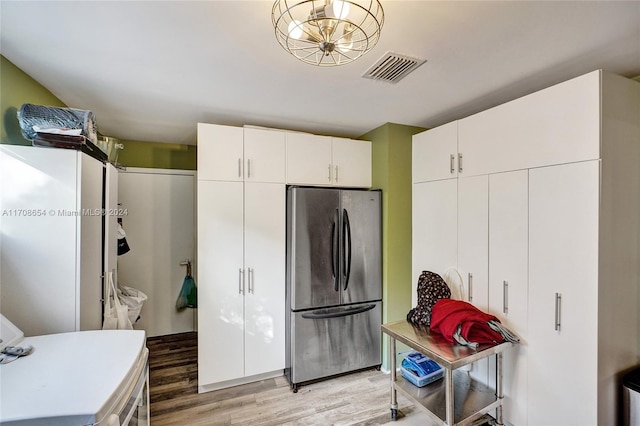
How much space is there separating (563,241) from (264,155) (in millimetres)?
2267

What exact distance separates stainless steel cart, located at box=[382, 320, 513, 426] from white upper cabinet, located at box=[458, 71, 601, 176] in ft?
4.01

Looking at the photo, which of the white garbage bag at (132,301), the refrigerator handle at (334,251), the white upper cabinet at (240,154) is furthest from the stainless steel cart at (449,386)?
the white garbage bag at (132,301)

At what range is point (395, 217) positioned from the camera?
2822 millimetres

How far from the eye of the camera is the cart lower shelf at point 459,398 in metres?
1.83

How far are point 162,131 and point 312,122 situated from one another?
162cm

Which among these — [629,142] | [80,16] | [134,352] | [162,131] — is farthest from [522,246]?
[162,131]

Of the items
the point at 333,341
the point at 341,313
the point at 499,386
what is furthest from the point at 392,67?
the point at 333,341

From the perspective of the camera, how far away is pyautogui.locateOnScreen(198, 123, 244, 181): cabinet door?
8.07ft

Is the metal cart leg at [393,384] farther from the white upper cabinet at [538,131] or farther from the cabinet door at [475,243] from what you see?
the white upper cabinet at [538,131]

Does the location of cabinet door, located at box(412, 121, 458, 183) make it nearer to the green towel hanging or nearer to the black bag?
the black bag

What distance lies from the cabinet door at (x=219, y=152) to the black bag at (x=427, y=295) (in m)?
1.83

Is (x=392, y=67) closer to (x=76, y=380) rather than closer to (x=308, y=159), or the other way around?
(x=308, y=159)

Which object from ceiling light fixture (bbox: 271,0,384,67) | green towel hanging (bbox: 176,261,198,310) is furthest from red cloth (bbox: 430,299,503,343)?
green towel hanging (bbox: 176,261,198,310)

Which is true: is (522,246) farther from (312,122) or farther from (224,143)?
(224,143)
